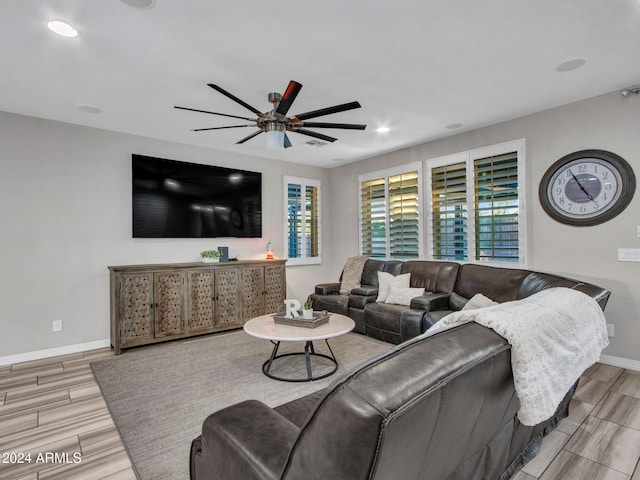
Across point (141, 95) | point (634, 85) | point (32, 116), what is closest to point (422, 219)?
point (634, 85)

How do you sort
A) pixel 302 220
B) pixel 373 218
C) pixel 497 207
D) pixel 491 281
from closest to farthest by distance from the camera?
pixel 491 281 → pixel 497 207 → pixel 373 218 → pixel 302 220

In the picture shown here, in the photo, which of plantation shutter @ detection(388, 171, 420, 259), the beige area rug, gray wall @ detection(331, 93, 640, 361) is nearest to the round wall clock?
gray wall @ detection(331, 93, 640, 361)

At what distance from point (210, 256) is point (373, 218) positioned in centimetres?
275

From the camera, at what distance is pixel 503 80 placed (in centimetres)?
316

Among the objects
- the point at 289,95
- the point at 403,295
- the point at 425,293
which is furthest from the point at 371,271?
the point at 289,95

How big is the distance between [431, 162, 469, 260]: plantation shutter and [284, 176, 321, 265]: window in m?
2.29

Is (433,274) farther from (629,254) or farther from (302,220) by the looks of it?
(302,220)

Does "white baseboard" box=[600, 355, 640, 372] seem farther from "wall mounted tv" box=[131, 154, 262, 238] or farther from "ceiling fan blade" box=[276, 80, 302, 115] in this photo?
"wall mounted tv" box=[131, 154, 262, 238]

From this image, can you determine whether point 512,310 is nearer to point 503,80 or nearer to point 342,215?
point 503,80

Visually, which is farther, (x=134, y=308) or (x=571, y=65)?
(x=134, y=308)

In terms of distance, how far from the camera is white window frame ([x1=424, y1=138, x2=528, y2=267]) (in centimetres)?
406

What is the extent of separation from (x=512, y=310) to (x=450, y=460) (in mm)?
591

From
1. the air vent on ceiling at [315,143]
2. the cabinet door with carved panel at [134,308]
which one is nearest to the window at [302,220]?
the air vent on ceiling at [315,143]

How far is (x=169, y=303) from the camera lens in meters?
4.31
